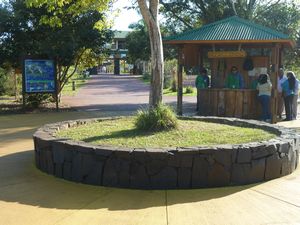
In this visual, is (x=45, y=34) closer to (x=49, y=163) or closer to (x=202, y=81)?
(x=202, y=81)

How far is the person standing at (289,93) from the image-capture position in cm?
1449

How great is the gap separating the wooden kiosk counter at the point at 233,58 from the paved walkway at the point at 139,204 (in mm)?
7231

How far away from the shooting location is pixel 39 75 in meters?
16.6

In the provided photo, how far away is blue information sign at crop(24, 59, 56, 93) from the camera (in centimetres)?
1644

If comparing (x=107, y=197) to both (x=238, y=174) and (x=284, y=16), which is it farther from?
(x=284, y=16)

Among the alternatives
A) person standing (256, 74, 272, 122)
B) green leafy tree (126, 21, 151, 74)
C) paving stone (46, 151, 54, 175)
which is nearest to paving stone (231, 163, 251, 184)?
paving stone (46, 151, 54, 175)

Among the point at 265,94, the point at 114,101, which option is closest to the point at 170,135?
the point at 265,94

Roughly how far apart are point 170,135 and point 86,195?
2.21m

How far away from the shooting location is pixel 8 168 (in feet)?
25.6

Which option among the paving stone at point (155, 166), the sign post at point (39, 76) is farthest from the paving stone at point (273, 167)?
the sign post at point (39, 76)

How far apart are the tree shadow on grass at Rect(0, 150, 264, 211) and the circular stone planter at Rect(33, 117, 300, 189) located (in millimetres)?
130

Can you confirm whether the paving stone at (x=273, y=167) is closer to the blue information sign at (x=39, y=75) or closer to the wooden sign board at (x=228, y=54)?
the wooden sign board at (x=228, y=54)

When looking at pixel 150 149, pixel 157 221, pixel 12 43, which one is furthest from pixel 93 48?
pixel 157 221

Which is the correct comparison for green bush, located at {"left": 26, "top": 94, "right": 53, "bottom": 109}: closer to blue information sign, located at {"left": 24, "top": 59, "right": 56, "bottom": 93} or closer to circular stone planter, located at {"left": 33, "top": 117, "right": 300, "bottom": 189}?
blue information sign, located at {"left": 24, "top": 59, "right": 56, "bottom": 93}
